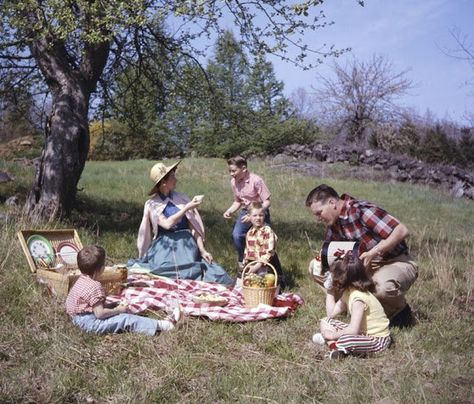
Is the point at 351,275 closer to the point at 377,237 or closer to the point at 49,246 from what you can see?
the point at 377,237

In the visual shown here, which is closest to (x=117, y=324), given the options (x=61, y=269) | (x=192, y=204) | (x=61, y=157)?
(x=61, y=269)

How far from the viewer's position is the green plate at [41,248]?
19.5 feet

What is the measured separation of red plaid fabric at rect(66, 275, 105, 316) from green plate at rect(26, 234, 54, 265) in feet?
4.35

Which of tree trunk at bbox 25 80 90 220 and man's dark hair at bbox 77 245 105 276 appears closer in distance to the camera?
man's dark hair at bbox 77 245 105 276

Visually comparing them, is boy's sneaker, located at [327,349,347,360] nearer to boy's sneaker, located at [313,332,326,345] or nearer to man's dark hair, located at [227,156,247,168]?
boy's sneaker, located at [313,332,326,345]

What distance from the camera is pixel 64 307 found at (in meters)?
5.11

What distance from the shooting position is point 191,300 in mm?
5754

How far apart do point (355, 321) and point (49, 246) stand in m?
3.43

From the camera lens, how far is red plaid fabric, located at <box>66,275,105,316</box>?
4754 millimetres

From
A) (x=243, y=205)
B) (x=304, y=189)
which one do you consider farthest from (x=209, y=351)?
(x=304, y=189)

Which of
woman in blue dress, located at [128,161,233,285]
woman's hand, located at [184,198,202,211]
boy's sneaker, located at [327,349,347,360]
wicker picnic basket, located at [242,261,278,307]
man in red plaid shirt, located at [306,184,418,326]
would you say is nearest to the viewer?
boy's sneaker, located at [327,349,347,360]

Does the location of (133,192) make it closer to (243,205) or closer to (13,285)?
(243,205)

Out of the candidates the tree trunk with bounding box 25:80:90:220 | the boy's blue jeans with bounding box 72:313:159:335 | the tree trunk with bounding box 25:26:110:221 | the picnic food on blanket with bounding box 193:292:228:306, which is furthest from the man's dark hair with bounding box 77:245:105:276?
the tree trunk with bounding box 25:80:90:220

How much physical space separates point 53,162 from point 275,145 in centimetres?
1731
